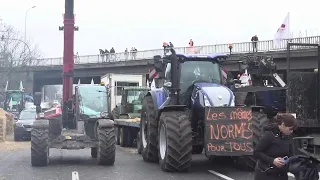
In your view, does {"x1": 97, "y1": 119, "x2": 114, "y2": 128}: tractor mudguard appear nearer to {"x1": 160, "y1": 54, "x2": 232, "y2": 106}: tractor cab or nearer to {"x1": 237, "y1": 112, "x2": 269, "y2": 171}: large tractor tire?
{"x1": 160, "y1": 54, "x2": 232, "y2": 106}: tractor cab

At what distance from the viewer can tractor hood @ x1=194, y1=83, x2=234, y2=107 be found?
38.3ft

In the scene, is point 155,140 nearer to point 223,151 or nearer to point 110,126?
point 110,126

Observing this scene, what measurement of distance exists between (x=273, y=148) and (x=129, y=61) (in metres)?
42.5

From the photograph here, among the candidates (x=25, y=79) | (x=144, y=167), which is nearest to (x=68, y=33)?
(x=144, y=167)

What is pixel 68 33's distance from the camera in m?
17.1

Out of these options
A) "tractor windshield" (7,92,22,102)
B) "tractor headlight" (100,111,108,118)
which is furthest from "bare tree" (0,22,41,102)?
"tractor headlight" (100,111,108,118)

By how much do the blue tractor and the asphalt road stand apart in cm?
40

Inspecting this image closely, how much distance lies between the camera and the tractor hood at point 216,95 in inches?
459

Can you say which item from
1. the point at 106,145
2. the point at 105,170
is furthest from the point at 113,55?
the point at 105,170

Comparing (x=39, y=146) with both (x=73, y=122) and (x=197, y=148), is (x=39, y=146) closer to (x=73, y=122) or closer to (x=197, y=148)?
(x=73, y=122)

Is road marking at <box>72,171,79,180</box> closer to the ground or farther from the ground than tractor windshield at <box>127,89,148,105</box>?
closer to the ground

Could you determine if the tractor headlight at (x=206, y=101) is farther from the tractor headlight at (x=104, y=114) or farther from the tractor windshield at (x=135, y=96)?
the tractor windshield at (x=135, y=96)

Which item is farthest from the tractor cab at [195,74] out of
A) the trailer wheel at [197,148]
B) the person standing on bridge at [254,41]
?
the person standing on bridge at [254,41]

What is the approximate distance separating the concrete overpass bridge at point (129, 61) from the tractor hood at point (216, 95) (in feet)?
21.1
